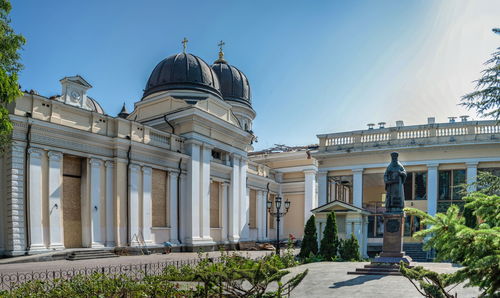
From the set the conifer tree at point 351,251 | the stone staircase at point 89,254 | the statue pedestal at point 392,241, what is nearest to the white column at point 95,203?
the stone staircase at point 89,254

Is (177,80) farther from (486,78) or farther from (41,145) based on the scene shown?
(486,78)

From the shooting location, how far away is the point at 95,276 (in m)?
9.88

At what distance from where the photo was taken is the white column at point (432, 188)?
28844mm

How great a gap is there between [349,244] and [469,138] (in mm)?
13557

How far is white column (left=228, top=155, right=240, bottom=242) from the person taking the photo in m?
31.3

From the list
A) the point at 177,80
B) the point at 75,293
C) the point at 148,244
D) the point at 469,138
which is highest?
the point at 177,80

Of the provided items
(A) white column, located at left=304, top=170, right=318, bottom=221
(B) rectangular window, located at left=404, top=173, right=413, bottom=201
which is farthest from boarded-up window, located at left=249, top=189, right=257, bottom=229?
(B) rectangular window, located at left=404, top=173, right=413, bottom=201

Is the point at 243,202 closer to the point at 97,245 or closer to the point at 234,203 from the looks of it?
the point at 234,203

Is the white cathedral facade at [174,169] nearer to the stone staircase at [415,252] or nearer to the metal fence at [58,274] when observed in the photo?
the stone staircase at [415,252]

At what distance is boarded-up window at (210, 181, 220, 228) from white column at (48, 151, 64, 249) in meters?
12.1

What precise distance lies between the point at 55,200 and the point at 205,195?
10410mm

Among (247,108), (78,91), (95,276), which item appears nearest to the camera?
(95,276)

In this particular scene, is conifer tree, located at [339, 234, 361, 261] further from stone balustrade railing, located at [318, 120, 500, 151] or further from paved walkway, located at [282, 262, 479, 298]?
stone balustrade railing, located at [318, 120, 500, 151]

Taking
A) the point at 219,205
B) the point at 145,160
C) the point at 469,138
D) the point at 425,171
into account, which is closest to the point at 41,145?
the point at 145,160
